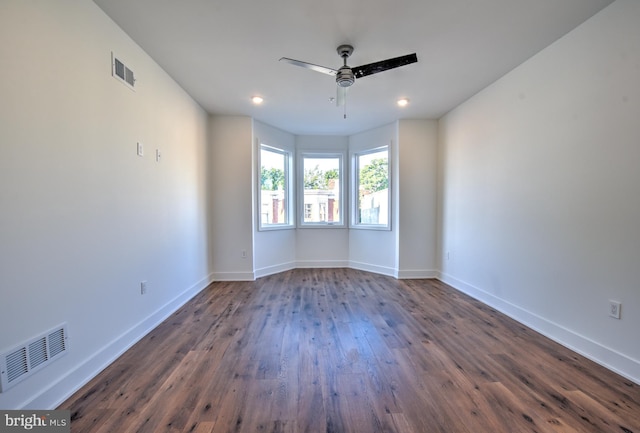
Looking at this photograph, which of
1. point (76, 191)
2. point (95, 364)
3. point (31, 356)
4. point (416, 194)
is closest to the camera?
point (31, 356)

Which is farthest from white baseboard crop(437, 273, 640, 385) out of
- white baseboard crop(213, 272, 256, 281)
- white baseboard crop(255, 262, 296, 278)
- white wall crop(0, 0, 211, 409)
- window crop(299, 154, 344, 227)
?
white wall crop(0, 0, 211, 409)

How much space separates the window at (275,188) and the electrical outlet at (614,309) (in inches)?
159

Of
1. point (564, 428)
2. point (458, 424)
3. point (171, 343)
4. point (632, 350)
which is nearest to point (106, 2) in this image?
point (171, 343)

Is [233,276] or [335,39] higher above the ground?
[335,39]

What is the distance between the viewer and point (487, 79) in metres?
3.02

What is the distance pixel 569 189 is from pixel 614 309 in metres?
0.92

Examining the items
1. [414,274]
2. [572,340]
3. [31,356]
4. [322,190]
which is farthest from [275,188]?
[572,340]

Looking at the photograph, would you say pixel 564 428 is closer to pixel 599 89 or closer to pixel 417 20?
pixel 599 89

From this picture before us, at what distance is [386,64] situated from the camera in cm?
222

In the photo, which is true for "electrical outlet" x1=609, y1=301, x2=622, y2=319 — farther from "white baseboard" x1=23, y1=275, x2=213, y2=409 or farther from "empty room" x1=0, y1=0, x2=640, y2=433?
"white baseboard" x1=23, y1=275, x2=213, y2=409

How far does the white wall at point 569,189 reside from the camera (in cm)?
185

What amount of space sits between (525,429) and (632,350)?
111 centimetres

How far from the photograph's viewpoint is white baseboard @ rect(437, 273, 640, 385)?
5.97ft

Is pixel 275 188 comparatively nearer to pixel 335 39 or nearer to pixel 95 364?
pixel 335 39
